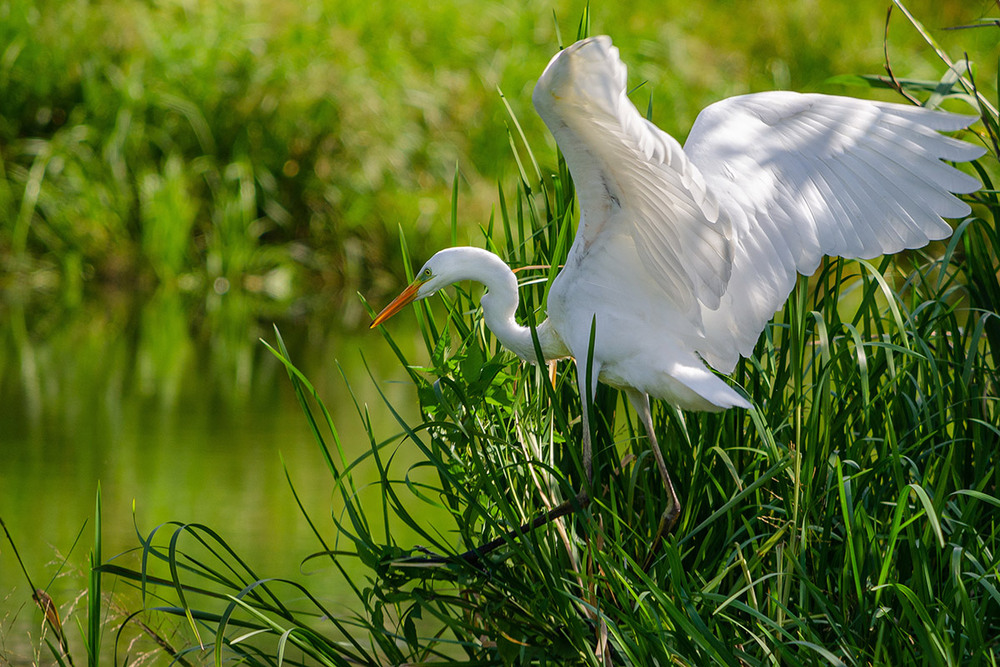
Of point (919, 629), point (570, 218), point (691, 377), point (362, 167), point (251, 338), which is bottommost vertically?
point (251, 338)

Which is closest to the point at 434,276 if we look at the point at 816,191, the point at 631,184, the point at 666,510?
the point at 631,184

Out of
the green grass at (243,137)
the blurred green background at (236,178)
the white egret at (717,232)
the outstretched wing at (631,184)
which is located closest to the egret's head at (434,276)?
the white egret at (717,232)

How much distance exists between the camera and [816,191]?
2.17 m

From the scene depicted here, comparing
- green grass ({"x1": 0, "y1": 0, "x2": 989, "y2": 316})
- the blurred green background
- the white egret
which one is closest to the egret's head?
the white egret

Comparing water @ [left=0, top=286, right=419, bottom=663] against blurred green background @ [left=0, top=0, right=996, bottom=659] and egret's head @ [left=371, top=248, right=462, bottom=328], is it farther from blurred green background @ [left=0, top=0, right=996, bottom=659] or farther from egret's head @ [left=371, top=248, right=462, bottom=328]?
egret's head @ [left=371, top=248, right=462, bottom=328]

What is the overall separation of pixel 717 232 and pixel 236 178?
5676mm

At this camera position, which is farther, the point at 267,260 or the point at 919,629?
the point at 267,260

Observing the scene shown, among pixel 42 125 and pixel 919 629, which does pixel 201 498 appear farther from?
pixel 42 125

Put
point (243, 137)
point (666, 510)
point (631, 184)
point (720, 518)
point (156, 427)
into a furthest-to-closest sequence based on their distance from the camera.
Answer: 1. point (243, 137)
2. point (156, 427)
3. point (720, 518)
4. point (666, 510)
5. point (631, 184)

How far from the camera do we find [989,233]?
2.31m

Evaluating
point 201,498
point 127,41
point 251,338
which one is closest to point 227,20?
point 127,41

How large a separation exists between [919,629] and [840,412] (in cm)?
59

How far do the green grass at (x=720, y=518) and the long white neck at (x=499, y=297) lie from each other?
7 centimetres

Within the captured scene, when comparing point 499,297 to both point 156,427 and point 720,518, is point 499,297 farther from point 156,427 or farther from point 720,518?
point 156,427
